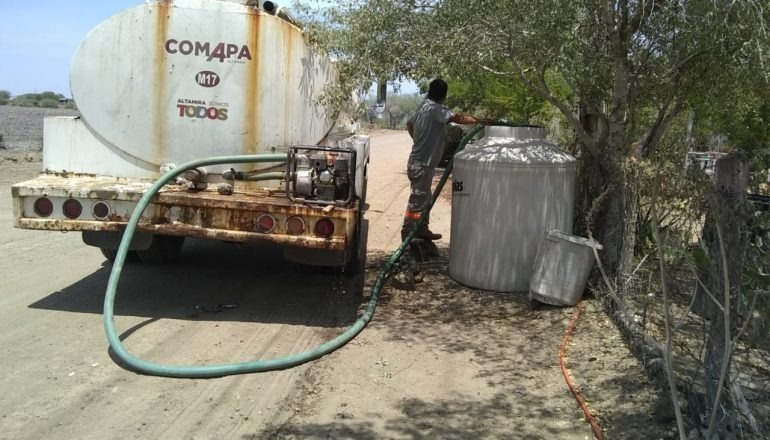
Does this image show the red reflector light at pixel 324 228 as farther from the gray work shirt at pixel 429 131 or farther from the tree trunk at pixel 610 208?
the gray work shirt at pixel 429 131

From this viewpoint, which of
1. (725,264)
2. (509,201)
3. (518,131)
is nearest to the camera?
(725,264)

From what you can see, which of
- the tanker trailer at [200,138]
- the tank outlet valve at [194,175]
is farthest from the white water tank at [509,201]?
the tank outlet valve at [194,175]

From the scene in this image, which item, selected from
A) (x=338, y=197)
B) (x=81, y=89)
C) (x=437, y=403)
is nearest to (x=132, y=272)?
(x=81, y=89)

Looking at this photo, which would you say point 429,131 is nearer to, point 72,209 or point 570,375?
point 570,375

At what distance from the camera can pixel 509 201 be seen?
6.00 metres

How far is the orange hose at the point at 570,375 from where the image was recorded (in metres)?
3.69

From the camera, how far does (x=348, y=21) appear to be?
6.10 metres

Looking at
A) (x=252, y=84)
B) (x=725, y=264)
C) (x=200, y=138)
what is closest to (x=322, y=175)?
(x=252, y=84)

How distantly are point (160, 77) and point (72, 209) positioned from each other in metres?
1.31

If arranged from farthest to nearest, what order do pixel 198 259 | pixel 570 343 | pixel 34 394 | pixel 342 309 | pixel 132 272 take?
pixel 198 259
pixel 132 272
pixel 342 309
pixel 570 343
pixel 34 394

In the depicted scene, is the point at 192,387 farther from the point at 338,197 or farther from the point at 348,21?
the point at 348,21

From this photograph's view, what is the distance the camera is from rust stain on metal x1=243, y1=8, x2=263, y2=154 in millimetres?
5418

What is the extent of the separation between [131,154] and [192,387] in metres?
2.45

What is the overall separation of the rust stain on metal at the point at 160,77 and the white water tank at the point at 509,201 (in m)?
2.79
